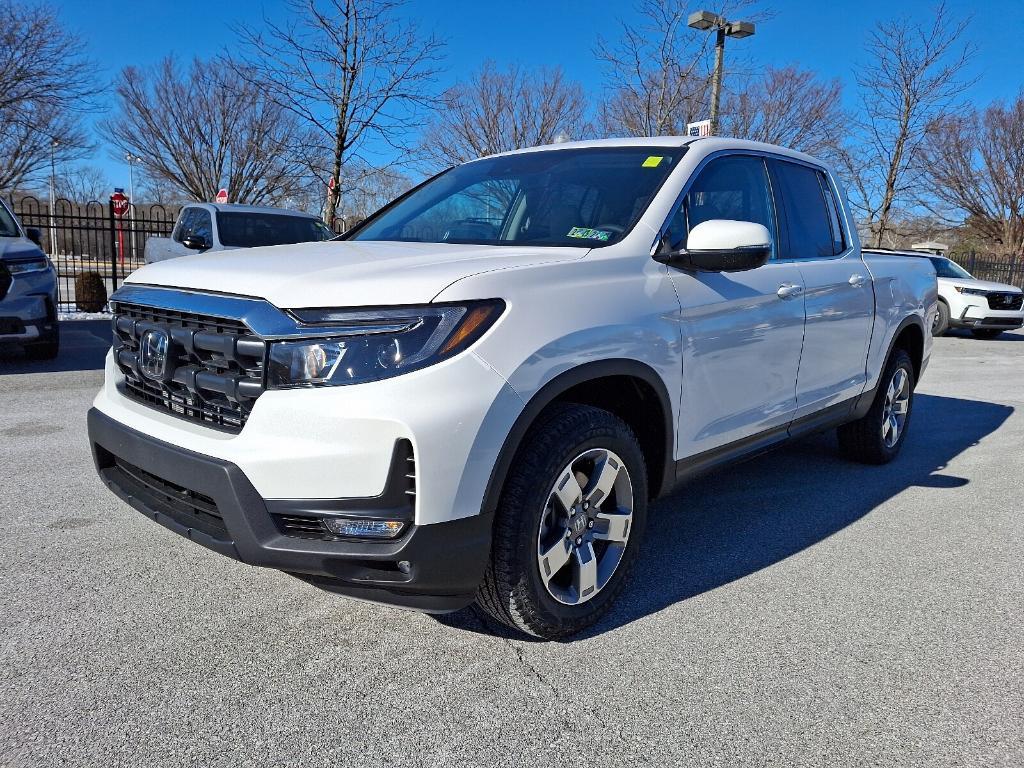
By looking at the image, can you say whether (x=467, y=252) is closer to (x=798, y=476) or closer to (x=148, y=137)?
(x=798, y=476)

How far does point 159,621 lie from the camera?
107 inches

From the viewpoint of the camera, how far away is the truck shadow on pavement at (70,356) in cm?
760

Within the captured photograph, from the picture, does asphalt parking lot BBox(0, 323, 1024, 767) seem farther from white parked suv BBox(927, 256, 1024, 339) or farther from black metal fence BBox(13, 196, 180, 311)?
white parked suv BBox(927, 256, 1024, 339)

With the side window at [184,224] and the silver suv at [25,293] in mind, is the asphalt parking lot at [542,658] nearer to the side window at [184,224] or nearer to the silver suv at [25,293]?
the silver suv at [25,293]

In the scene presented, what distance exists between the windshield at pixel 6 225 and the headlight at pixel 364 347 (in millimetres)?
6806

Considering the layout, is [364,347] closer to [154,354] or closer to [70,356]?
[154,354]

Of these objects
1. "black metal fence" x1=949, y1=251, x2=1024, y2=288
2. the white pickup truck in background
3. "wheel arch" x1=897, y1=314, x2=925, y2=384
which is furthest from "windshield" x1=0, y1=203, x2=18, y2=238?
"black metal fence" x1=949, y1=251, x2=1024, y2=288

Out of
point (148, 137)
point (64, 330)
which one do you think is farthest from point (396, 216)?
point (148, 137)

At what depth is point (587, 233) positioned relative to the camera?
9.96 feet

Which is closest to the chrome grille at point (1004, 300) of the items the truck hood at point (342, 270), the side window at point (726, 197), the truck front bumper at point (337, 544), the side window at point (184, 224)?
the side window at point (726, 197)

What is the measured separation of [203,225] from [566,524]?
9483 millimetres

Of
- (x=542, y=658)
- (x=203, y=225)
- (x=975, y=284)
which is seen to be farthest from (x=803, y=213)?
(x=975, y=284)

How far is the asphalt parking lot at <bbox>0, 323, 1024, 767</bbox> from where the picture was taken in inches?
84.4

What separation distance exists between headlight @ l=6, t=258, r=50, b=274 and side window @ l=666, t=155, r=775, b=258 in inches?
252
